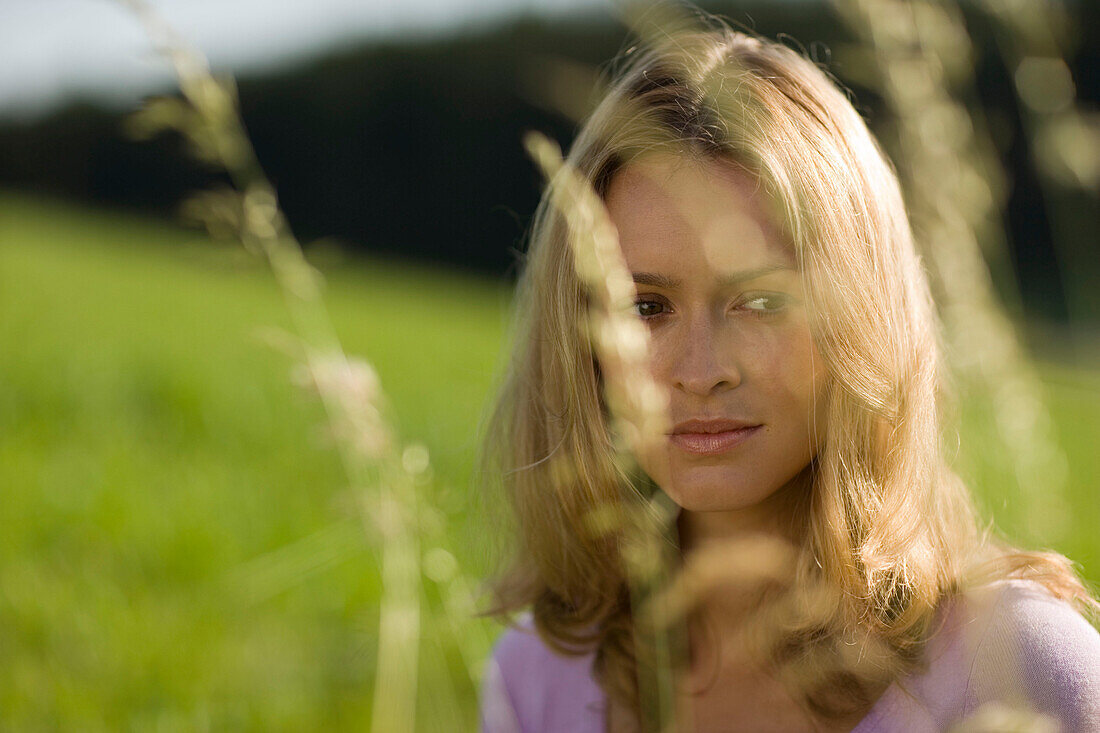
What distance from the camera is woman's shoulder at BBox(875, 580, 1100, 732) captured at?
1293 millimetres

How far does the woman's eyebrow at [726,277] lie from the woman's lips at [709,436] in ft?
0.66

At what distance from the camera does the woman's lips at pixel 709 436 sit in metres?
1.31

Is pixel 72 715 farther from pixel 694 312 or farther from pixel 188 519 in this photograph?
pixel 694 312

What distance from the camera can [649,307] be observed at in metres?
1.35

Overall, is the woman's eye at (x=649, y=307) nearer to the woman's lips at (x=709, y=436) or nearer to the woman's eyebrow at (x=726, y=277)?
the woman's eyebrow at (x=726, y=277)

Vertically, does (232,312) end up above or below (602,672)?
below

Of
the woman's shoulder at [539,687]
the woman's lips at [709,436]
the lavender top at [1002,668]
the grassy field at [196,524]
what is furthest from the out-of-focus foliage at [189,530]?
the lavender top at [1002,668]

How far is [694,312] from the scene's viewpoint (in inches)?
51.3

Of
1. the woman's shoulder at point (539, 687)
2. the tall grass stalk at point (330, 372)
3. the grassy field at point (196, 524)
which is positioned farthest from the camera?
the grassy field at point (196, 524)

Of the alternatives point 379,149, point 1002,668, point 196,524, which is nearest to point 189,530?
point 196,524

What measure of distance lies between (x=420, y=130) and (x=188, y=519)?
1576 cm

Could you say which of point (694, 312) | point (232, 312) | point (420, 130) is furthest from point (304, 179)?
point (694, 312)

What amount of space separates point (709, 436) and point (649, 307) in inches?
8.2

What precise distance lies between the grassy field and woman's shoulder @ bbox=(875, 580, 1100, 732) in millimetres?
351
